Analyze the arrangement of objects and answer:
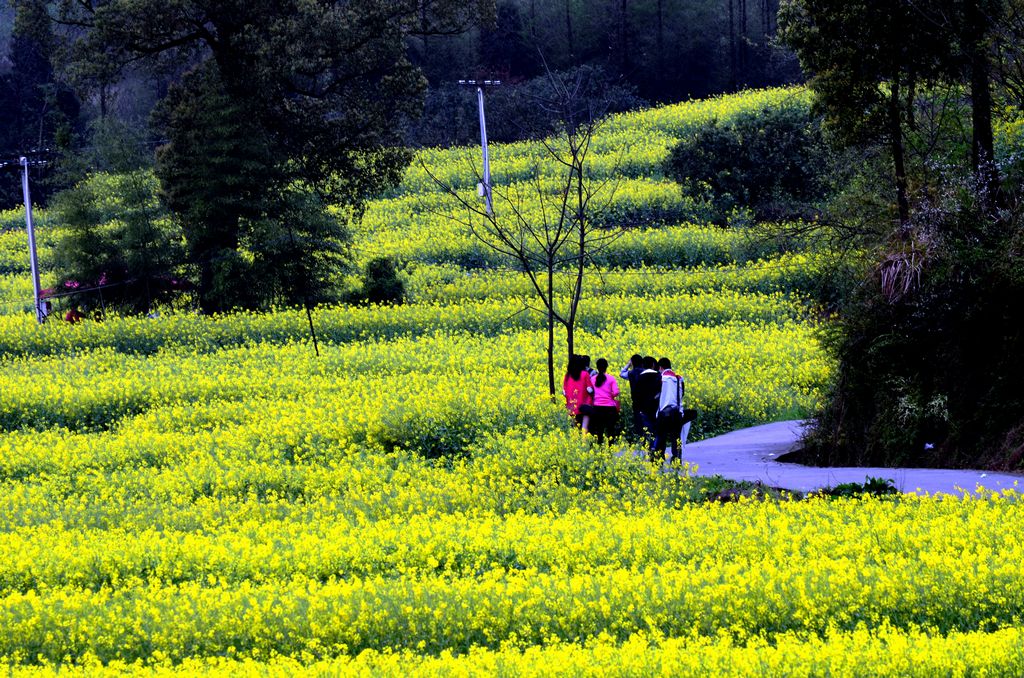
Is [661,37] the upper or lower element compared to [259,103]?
upper

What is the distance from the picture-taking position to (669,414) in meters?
17.1

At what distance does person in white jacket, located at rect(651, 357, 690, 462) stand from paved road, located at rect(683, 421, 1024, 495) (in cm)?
47

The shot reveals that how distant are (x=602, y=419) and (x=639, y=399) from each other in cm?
64

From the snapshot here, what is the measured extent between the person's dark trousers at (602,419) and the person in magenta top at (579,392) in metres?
0.07

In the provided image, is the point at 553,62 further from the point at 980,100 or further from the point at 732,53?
the point at 980,100

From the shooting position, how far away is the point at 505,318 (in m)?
31.9

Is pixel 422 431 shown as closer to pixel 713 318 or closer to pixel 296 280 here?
pixel 713 318

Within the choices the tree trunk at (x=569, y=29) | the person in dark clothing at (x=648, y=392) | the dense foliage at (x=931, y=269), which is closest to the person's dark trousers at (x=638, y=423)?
the person in dark clothing at (x=648, y=392)

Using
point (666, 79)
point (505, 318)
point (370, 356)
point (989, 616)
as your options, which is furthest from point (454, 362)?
point (666, 79)

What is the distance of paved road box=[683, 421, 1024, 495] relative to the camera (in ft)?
47.7

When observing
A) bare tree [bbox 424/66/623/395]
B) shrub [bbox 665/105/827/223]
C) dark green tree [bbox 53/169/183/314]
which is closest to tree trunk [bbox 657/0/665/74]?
bare tree [bbox 424/66/623/395]

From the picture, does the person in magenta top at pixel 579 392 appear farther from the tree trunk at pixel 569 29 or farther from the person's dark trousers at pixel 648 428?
the tree trunk at pixel 569 29

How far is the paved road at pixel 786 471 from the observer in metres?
14.5

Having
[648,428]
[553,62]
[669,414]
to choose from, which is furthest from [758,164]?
[553,62]
